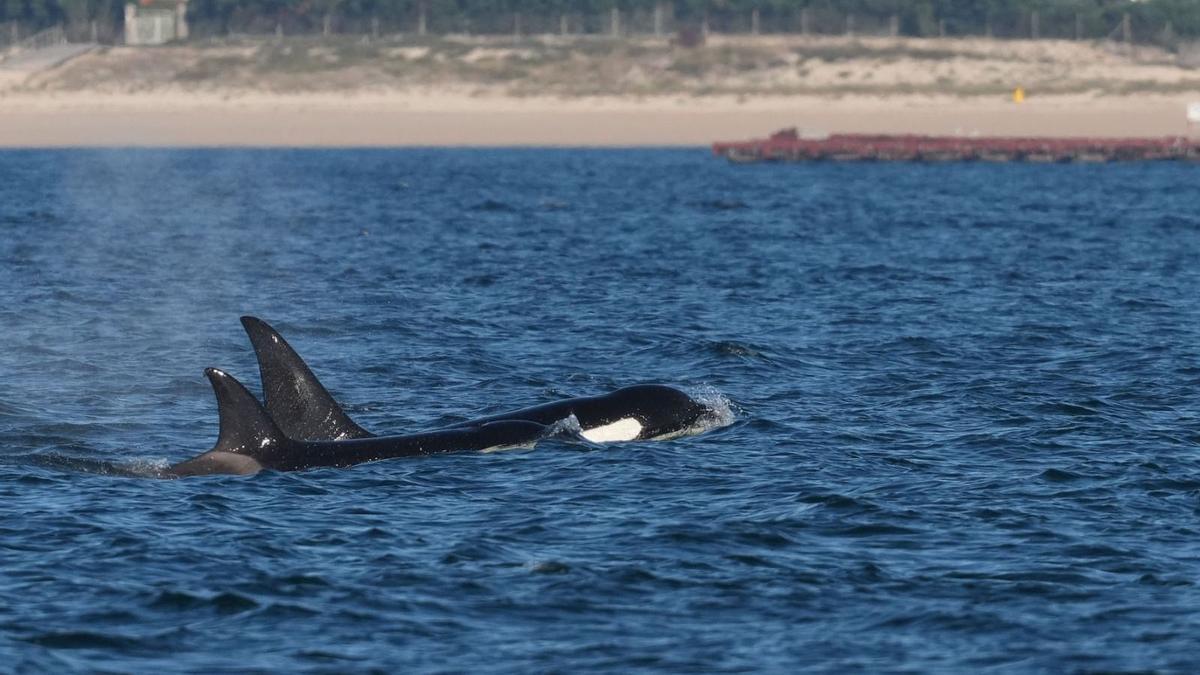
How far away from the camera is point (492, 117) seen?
5866 inches

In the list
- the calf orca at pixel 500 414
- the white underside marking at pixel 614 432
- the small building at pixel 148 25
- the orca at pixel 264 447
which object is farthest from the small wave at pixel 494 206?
the small building at pixel 148 25

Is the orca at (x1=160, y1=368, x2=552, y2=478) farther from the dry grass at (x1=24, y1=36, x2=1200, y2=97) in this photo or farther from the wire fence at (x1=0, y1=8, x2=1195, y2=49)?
the wire fence at (x1=0, y1=8, x2=1195, y2=49)

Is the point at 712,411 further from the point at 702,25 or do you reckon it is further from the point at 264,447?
the point at 702,25

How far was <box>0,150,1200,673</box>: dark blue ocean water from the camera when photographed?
14.5 meters

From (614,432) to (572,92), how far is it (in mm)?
132358

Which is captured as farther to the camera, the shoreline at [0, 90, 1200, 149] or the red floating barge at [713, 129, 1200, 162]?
the shoreline at [0, 90, 1200, 149]

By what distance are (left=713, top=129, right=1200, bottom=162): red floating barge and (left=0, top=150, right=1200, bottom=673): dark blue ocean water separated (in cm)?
5790

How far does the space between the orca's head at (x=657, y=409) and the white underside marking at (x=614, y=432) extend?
0.24 feet

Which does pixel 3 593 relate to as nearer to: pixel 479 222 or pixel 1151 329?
pixel 1151 329

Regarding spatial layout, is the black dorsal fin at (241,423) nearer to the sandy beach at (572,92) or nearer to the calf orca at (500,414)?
the calf orca at (500,414)

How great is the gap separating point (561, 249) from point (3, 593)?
A: 37.0 metres

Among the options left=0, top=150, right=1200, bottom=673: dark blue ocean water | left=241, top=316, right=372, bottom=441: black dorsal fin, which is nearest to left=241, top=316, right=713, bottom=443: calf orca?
left=241, top=316, right=372, bottom=441: black dorsal fin

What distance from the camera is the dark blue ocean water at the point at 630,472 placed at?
14.5m

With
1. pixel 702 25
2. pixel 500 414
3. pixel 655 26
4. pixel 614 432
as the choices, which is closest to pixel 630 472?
pixel 614 432
